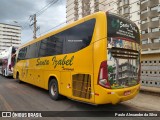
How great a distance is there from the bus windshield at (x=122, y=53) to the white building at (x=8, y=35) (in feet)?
426

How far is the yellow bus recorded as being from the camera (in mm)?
6414

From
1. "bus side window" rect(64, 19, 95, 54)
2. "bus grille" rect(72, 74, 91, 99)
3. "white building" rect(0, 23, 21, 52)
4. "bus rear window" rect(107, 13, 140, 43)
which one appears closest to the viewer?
"bus rear window" rect(107, 13, 140, 43)

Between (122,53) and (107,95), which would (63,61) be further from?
(107,95)

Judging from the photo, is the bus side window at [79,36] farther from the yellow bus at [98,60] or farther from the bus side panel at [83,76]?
the bus side panel at [83,76]

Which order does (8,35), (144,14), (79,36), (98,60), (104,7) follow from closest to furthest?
(98,60)
(79,36)
(144,14)
(104,7)
(8,35)

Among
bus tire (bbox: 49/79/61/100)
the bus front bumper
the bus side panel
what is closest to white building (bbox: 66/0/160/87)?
bus tire (bbox: 49/79/61/100)

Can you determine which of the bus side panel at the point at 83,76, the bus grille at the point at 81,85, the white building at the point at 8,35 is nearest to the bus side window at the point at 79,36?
the bus side panel at the point at 83,76

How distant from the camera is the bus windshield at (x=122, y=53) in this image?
6.54 meters

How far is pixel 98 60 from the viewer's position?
6426 mm

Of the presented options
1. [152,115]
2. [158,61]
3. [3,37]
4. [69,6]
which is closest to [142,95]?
[158,61]

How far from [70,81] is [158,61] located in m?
5.73

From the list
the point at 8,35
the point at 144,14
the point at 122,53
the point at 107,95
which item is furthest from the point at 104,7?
the point at 8,35

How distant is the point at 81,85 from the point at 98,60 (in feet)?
4.17

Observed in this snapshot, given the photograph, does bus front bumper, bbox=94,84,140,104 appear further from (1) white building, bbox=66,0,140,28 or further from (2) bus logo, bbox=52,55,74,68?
(1) white building, bbox=66,0,140,28
